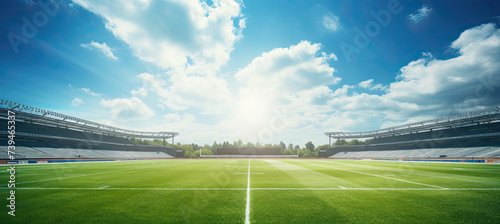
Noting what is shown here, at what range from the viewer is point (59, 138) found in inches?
1892

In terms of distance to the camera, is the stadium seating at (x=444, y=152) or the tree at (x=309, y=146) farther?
the tree at (x=309, y=146)

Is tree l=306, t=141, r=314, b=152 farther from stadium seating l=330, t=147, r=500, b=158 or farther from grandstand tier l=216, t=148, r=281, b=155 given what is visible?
stadium seating l=330, t=147, r=500, b=158

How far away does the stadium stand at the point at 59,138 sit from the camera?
3773cm

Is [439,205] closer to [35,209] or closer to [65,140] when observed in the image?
[35,209]

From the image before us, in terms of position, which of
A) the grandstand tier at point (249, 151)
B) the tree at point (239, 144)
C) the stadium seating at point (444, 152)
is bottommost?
the tree at point (239, 144)

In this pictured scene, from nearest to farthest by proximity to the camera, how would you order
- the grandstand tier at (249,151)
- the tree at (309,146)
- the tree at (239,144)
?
1. the grandstand tier at (249,151)
2. the tree at (309,146)
3. the tree at (239,144)

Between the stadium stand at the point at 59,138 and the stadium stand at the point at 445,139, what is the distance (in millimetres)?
78133

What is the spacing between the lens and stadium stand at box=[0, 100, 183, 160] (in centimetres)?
3773

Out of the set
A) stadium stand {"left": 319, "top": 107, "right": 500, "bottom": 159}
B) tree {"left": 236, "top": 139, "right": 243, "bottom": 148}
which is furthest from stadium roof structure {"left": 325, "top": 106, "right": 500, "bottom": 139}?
tree {"left": 236, "top": 139, "right": 243, "bottom": 148}

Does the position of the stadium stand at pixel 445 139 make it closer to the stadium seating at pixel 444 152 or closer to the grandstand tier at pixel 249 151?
the stadium seating at pixel 444 152

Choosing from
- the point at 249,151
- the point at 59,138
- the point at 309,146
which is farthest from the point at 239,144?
the point at 59,138

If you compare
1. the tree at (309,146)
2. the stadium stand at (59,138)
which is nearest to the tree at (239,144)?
the tree at (309,146)

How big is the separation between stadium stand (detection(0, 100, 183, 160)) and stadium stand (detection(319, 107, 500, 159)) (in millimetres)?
78133

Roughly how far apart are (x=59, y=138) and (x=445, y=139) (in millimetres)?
93687
